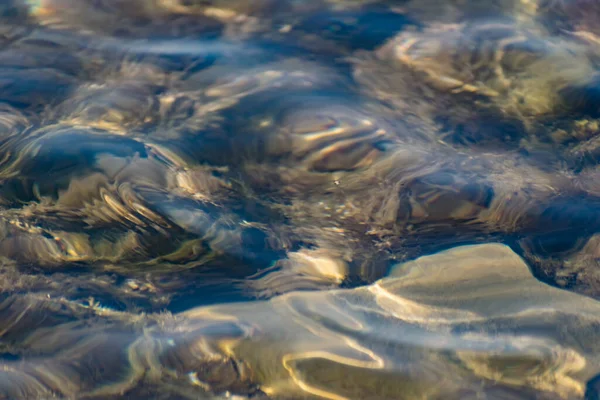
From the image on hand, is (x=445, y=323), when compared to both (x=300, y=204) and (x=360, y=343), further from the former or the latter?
(x=300, y=204)

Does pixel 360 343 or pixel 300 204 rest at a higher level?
pixel 300 204

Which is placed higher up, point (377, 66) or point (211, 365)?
point (377, 66)

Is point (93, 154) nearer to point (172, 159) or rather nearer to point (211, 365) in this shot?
point (172, 159)

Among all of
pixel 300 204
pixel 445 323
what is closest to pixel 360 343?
pixel 445 323

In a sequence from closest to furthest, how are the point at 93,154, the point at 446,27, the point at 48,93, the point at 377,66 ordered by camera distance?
the point at 93,154, the point at 48,93, the point at 377,66, the point at 446,27

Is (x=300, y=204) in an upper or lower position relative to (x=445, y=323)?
upper

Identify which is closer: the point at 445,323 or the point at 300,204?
the point at 445,323

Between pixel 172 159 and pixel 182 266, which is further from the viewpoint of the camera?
pixel 172 159

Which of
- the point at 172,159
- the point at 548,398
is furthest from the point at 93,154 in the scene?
the point at 548,398
